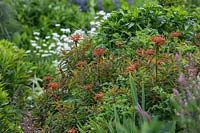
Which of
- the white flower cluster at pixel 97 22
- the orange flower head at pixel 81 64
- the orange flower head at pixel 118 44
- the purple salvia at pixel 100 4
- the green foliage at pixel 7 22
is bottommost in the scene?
the purple salvia at pixel 100 4

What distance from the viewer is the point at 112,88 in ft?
11.0

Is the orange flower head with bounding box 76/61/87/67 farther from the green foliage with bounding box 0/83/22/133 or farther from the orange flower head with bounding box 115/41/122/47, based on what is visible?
the green foliage with bounding box 0/83/22/133

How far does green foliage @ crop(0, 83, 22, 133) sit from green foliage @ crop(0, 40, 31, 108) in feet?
1.36

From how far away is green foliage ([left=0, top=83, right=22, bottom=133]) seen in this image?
14.0 ft

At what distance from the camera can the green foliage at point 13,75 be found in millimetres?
5242

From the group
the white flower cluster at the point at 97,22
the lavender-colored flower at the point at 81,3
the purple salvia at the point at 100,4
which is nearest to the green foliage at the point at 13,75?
the white flower cluster at the point at 97,22

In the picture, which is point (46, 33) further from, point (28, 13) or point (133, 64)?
point (133, 64)

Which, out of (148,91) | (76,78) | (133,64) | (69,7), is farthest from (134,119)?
(69,7)

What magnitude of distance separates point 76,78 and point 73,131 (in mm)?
683

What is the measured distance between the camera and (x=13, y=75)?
535cm

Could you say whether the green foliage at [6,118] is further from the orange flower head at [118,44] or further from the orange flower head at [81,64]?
the orange flower head at [118,44]

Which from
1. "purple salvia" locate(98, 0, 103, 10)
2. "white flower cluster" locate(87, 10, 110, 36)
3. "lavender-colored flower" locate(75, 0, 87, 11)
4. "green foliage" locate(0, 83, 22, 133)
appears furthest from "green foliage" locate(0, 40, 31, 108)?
"purple salvia" locate(98, 0, 103, 10)

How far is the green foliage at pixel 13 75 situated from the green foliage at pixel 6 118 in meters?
0.42

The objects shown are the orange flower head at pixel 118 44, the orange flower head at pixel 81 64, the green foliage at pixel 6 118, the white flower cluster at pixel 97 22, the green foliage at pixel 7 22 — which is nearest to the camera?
the orange flower head at pixel 81 64
